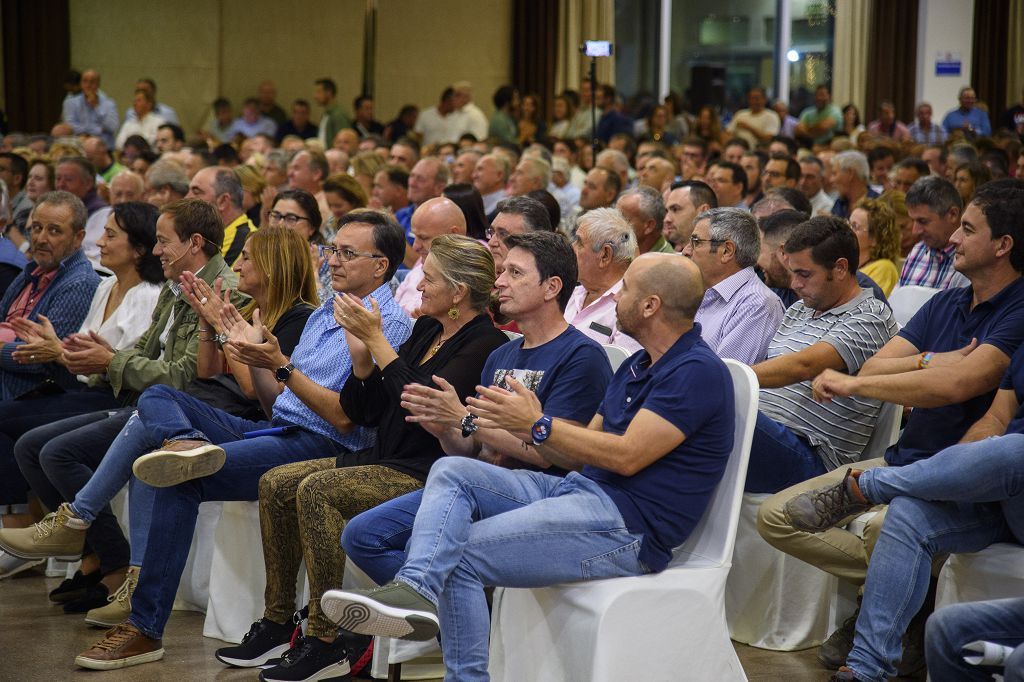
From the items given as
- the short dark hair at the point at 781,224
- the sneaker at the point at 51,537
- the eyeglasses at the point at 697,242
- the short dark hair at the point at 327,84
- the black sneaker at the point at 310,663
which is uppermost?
the short dark hair at the point at 327,84

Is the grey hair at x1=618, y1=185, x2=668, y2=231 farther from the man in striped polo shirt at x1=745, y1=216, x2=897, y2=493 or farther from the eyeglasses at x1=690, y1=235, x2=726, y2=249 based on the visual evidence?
the man in striped polo shirt at x1=745, y1=216, x2=897, y2=493

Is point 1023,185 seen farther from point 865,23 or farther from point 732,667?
point 865,23

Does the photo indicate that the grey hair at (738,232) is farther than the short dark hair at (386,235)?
Yes

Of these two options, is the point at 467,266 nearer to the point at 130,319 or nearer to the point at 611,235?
the point at 611,235

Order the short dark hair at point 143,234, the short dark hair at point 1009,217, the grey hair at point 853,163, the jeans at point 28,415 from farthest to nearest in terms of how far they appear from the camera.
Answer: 1. the grey hair at point 853,163
2. the short dark hair at point 143,234
3. the jeans at point 28,415
4. the short dark hair at point 1009,217

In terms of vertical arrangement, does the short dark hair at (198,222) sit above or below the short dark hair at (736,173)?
below

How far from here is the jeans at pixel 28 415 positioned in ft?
14.5

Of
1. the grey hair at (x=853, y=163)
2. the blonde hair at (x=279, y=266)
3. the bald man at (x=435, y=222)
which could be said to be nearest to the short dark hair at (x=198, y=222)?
the blonde hair at (x=279, y=266)

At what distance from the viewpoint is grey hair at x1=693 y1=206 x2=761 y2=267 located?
12.7ft

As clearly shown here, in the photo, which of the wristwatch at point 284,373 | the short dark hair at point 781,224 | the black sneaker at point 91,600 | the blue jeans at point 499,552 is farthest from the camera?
the short dark hair at point 781,224

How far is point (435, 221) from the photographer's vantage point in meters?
4.60

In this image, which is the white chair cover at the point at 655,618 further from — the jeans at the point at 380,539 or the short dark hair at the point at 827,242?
the short dark hair at the point at 827,242

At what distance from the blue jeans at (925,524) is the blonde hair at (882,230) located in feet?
7.51

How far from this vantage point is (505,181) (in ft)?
24.9
